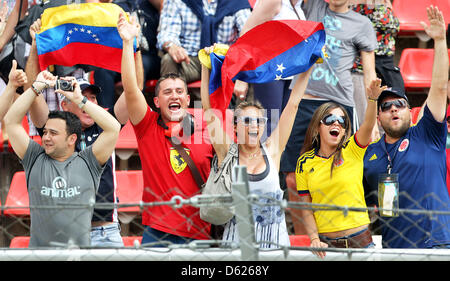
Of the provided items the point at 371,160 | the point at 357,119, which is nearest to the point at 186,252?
the point at 371,160

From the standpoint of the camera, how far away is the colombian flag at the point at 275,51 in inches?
188

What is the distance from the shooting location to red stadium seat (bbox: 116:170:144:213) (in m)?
5.48

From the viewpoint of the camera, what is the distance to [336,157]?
458cm

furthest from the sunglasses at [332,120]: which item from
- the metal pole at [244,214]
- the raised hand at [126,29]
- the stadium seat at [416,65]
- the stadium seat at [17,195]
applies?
the stadium seat at [17,195]

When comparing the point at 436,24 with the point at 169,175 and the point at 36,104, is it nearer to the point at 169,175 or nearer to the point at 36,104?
the point at 169,175

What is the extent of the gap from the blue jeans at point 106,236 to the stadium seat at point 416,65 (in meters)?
3.36

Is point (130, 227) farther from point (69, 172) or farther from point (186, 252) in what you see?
point (186, 252)

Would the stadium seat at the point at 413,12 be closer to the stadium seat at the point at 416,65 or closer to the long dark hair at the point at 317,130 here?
the stadium seat at the point at 416,65

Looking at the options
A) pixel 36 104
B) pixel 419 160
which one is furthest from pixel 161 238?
pixel 419 160

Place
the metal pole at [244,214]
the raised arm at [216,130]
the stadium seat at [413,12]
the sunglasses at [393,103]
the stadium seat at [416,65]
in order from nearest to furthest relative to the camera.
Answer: the metal pole at [244,214]
the raised arm at [216,130]
the sunglasses at [393,103]
the stadium seat at [416,65]
the stadium seat at [413,12]

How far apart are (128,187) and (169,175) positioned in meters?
1.25

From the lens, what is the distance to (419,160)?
445cm

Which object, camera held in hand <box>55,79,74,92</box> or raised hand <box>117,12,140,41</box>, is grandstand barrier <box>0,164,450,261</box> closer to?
camera held in hand <box>55,79,74,92</box>

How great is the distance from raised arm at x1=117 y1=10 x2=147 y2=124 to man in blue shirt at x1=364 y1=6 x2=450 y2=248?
1.52m
